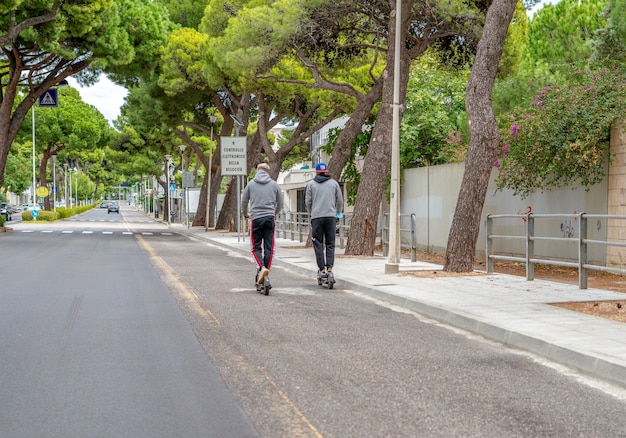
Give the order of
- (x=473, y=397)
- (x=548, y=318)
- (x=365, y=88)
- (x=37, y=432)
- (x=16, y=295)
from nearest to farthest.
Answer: (x=37, y=432)
(x=473, y=397)
(x=548, y=318)
(x=16, y=295)
(x=365, y=88)

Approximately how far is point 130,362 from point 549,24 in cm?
2910

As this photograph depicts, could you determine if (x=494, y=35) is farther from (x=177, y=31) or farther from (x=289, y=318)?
(x=177, y=31)

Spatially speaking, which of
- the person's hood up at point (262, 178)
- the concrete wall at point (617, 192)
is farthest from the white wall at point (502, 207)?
the person's hood up at point (262, 178)

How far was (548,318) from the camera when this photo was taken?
820cm

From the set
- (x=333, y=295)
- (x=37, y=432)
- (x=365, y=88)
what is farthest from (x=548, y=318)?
(x=365, y=88)

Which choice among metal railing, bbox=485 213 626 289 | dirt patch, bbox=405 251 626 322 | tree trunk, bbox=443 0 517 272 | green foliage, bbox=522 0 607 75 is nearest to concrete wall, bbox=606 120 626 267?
dirt patch, bbox=405 251 626 322

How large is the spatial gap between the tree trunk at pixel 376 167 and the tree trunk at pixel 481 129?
372 centimetres

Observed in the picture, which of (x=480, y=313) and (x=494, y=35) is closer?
(x=480, y=313)

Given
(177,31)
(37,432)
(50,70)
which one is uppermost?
(177,31)

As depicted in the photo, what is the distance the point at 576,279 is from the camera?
44.4 ft

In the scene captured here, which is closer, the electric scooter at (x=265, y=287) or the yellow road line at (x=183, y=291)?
the yellow road line at (x=183, y=291)

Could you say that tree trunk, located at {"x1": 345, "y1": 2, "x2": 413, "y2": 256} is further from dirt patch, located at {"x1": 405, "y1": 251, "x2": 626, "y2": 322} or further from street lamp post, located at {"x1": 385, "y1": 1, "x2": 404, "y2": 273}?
street lamp post, located at {"x1": 385, "y1": 1, "x2": 404, "y2": 273}

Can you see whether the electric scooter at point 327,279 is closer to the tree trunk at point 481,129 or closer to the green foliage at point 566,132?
the tree trunk at point 481,129

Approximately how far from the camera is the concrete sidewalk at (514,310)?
6.43 metres
